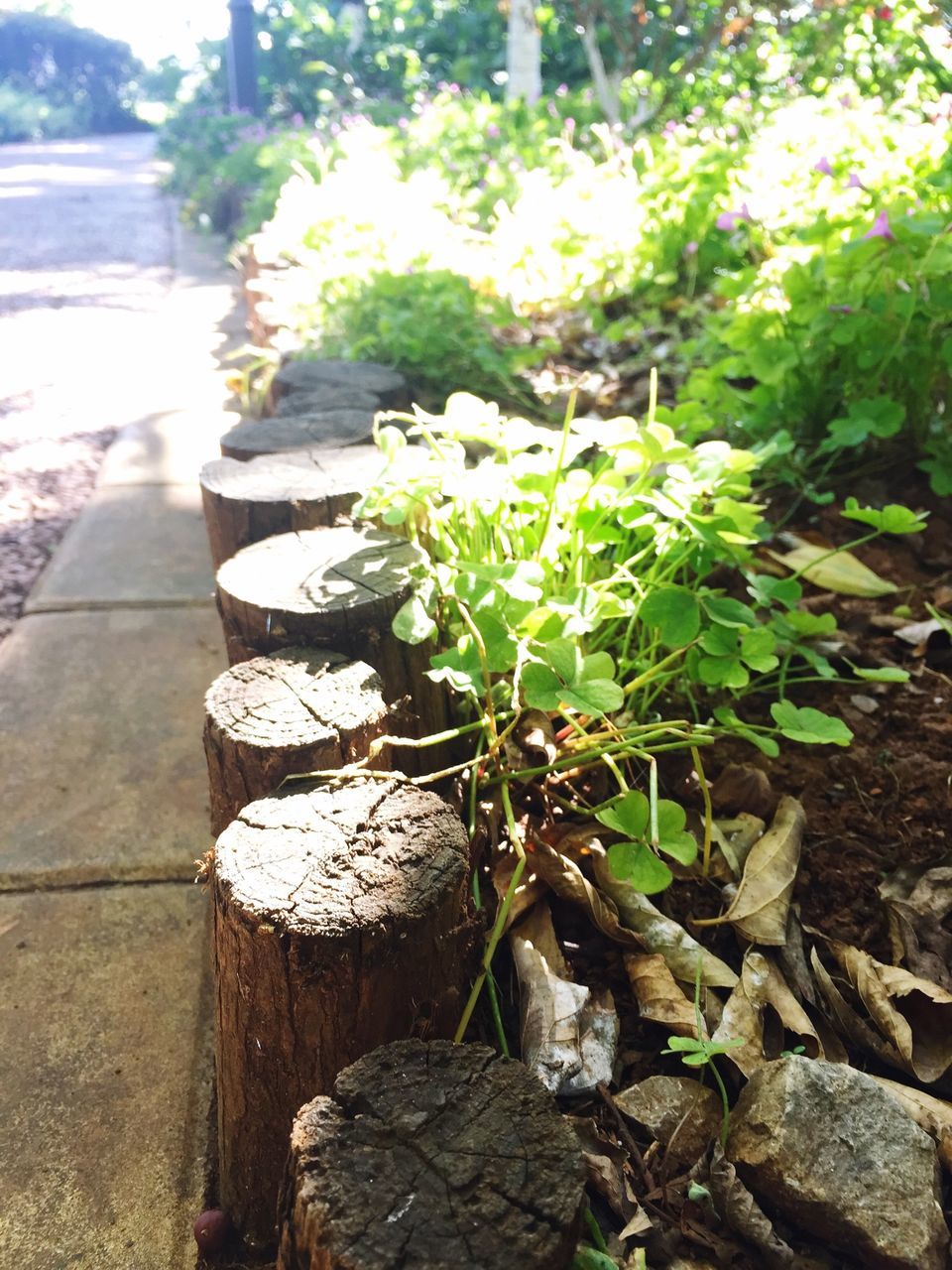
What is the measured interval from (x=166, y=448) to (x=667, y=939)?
11.8 ft

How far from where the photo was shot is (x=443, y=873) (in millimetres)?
1245

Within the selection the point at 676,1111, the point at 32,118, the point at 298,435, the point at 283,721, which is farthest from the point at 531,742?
the point at 32,118

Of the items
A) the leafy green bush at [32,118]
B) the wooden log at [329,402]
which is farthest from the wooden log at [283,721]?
the leafy green bush at [32,118]

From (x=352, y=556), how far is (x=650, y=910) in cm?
82

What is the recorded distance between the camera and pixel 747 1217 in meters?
1.21

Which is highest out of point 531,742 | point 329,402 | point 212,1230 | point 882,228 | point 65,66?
point 65,66

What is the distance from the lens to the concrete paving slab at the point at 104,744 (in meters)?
2.12

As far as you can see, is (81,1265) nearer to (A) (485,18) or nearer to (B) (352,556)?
(B) (352,556)

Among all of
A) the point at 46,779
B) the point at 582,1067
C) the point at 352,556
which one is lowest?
the point at 46,779

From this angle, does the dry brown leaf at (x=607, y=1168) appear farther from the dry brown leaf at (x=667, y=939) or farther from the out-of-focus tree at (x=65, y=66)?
the out-of-focus tree at (x=65, y=66)

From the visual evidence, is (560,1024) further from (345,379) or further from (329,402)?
(345,379)

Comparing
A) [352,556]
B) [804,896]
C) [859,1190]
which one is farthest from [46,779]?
[859,1190]

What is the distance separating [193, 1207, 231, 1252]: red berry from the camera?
1.36m

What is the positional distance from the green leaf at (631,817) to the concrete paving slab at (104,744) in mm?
993
